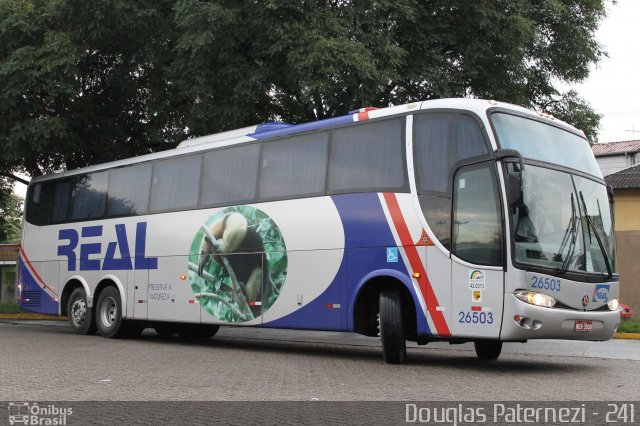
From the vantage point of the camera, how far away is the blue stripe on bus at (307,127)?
12430 millimetres

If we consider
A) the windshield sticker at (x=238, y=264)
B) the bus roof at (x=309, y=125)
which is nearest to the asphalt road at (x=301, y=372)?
the windshield sticker at (x=238, y=264)

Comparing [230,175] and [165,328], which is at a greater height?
[230,175]

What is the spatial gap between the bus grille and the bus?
10.2 ft

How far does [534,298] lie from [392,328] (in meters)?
2.07

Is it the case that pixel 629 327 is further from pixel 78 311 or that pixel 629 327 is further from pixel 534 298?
pixel 78 311

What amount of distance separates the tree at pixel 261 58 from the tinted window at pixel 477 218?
5.58 meters

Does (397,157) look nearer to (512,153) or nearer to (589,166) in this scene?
(512,153)

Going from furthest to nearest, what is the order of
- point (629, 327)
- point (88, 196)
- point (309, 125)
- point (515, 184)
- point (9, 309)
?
point (9, 309) → point (629, 327) → point (88, 196) → point (309, 125) → point (515, 184)

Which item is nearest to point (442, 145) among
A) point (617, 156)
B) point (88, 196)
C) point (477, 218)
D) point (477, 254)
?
point (477, 218)

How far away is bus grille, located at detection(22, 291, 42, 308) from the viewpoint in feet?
61.5

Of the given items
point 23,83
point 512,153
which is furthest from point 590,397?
point 23,83

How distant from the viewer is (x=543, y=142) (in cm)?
1097

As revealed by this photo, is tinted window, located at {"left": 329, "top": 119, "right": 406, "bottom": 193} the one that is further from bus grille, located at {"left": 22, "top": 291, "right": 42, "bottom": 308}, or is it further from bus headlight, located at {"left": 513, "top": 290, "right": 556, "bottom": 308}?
bus grille, located at {"left": 22, "top": 291, "right": 42, "bottom": 308}

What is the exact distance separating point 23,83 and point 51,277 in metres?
4.43
